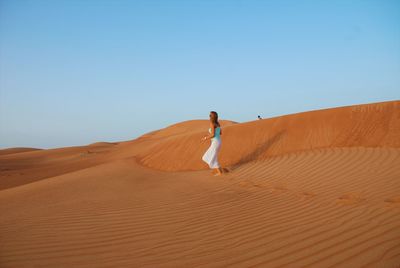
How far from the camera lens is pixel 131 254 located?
2893 mm

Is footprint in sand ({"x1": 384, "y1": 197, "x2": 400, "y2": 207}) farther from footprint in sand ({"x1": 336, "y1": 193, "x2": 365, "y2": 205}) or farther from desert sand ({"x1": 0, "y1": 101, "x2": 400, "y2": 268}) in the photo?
footprint in sand ({"x1": 336, "y1": 193, "x2": 365, "y2": 205})

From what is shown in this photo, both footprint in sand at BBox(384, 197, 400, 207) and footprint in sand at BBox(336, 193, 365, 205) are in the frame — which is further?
footprint in sand at BBox(336, 193, 365, 205)

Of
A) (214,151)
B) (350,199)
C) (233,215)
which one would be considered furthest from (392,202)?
(214,151)

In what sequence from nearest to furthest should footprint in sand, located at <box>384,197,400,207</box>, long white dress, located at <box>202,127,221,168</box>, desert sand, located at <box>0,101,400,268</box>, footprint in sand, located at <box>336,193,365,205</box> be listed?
1. desert sand, located at <box>0,101,400,268</box>
2. footprint in sand, located at <box>384,197,400,207</box>
3. footprint in sand, located at <box>336,193,365,205</box>
4. long white dress, located at <box>202,127,221,168</box>

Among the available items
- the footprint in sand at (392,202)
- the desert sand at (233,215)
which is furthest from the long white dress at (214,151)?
the footprint in sand at (392,202)

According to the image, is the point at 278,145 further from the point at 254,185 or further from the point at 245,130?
the point at 254,185

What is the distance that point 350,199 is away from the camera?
431cm

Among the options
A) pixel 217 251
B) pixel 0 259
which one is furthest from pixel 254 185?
pixel 0 259

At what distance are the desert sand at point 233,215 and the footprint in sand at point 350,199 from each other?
1.1 inches

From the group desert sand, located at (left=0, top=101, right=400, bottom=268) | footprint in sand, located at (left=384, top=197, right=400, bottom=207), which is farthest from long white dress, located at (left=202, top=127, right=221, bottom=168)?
footprint in sand, located at (left=384, top=197, right=400, bottom=207)

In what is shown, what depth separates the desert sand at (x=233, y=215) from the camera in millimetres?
2730

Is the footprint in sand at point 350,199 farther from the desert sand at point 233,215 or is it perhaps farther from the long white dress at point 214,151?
the long white dress at point 214,151

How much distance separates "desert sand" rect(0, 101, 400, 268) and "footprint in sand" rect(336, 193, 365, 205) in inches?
1.1

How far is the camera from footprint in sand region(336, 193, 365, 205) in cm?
419
